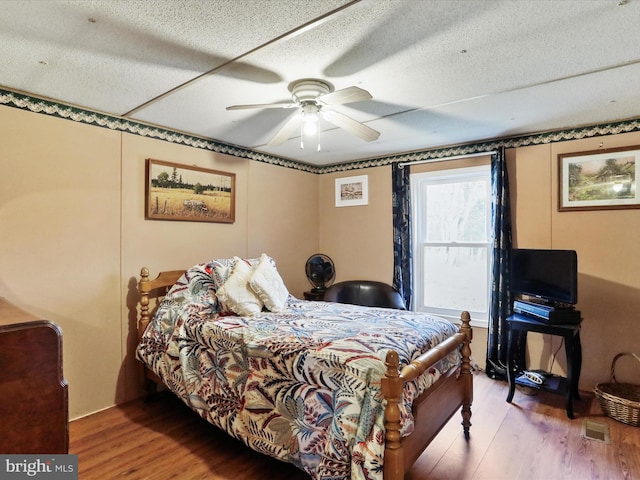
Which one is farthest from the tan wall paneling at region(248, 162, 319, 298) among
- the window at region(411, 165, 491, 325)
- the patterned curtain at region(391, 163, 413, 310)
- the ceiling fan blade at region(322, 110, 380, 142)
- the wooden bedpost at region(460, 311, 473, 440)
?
the wooden bedpost at region(460, 311, 473, 440)

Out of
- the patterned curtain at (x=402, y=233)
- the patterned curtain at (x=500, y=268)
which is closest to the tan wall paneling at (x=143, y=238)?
the patterned curtain at (x=402, y=233)

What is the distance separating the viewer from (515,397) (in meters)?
3.20

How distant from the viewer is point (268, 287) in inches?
120

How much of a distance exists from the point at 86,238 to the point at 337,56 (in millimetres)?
2299

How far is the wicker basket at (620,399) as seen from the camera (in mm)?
2668

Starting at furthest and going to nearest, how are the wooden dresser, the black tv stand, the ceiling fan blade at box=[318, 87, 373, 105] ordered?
the black tv stand → the ceiling fan blade at box=[318, 87, 373, 105] → the wooden dresser

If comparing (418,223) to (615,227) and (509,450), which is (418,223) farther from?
(509,450)

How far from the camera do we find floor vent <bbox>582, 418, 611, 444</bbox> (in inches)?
99.6

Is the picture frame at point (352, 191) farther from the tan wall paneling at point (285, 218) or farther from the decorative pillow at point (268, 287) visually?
the decorative pillow at point (268, 287)

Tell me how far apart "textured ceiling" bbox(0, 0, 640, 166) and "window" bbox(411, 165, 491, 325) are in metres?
0.99

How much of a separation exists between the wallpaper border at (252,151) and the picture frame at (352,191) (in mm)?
164

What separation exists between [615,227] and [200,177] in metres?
3.75

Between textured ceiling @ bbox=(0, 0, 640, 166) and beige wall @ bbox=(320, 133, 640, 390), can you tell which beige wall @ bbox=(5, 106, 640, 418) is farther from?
textured ceiling @ bbox=(0, 0, 640, 166)

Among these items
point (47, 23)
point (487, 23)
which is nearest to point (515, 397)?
point (487, 23)
